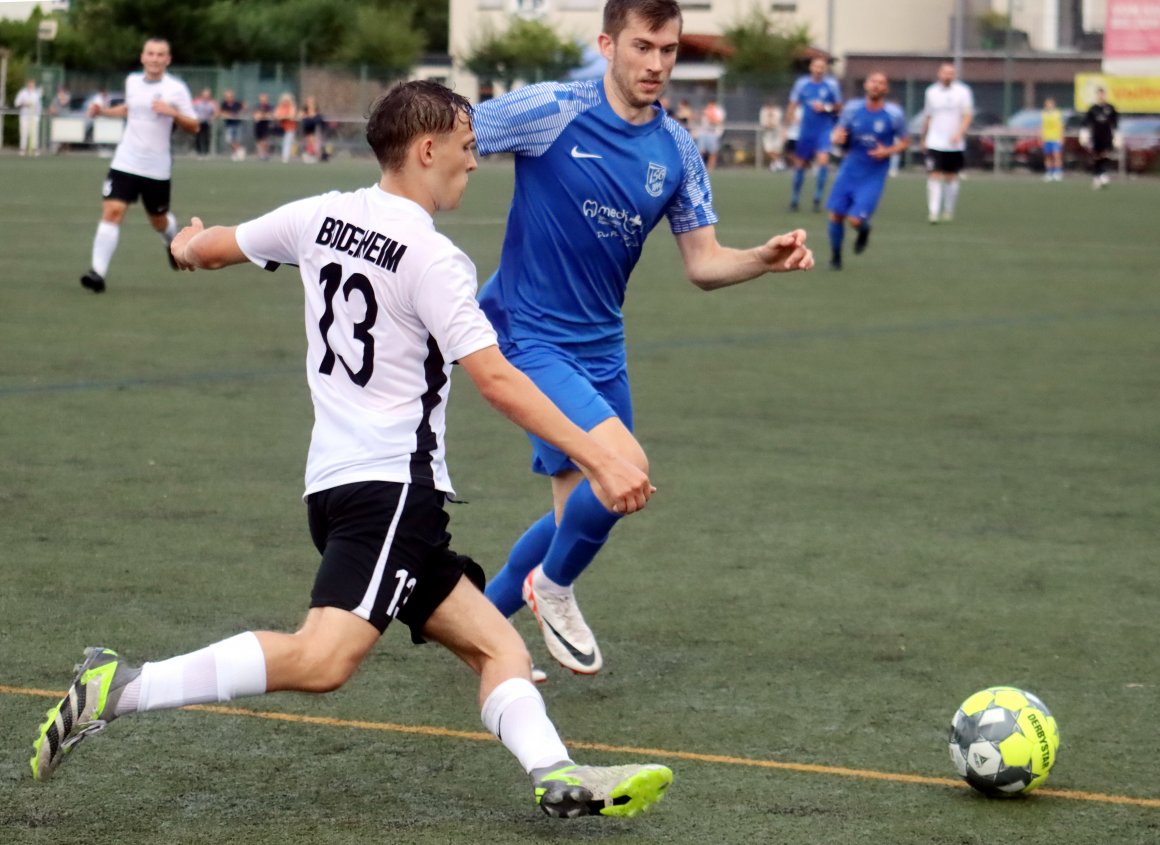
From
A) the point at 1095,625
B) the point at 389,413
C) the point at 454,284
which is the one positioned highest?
the point at 454,284

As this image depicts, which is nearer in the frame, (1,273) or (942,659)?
(942,659)

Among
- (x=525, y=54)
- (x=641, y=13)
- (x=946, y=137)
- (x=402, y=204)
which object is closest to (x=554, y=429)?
(x=402, y=204)

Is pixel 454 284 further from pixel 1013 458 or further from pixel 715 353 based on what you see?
pixel 715 353

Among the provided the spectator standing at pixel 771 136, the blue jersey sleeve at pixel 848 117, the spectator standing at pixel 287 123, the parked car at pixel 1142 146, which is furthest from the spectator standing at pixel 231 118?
the blue jersey sleeve at pixel 848 117

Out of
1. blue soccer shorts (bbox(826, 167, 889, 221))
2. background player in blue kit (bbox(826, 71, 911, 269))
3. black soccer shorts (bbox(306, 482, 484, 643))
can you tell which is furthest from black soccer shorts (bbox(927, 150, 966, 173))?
black soccer shorts (bbox(306, 482, 484, 643))

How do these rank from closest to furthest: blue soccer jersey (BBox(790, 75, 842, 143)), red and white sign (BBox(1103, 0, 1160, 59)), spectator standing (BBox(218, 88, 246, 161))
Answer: blue soccer jersey (BBox(790, 75, 842, 143)) → spectator standing (BBox(218, 88, 246, 161)) → red and white sign (BBox(1103, 0, 1160, 59))

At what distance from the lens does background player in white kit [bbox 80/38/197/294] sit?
15.5m

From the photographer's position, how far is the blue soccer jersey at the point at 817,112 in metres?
29.2

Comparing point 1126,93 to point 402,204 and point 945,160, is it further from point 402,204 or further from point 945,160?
point 402,204

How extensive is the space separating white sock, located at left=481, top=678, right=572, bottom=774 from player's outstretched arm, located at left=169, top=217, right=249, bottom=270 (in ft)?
3.92

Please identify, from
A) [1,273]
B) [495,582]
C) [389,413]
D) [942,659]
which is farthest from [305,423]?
[1,273]

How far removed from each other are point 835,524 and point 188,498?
2.74 m

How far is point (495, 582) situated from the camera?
593 centimetres

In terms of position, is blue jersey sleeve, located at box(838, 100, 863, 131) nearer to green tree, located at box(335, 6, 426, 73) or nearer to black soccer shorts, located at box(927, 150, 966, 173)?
black soccer shorts, located at box(927, 150, 966, 173)
